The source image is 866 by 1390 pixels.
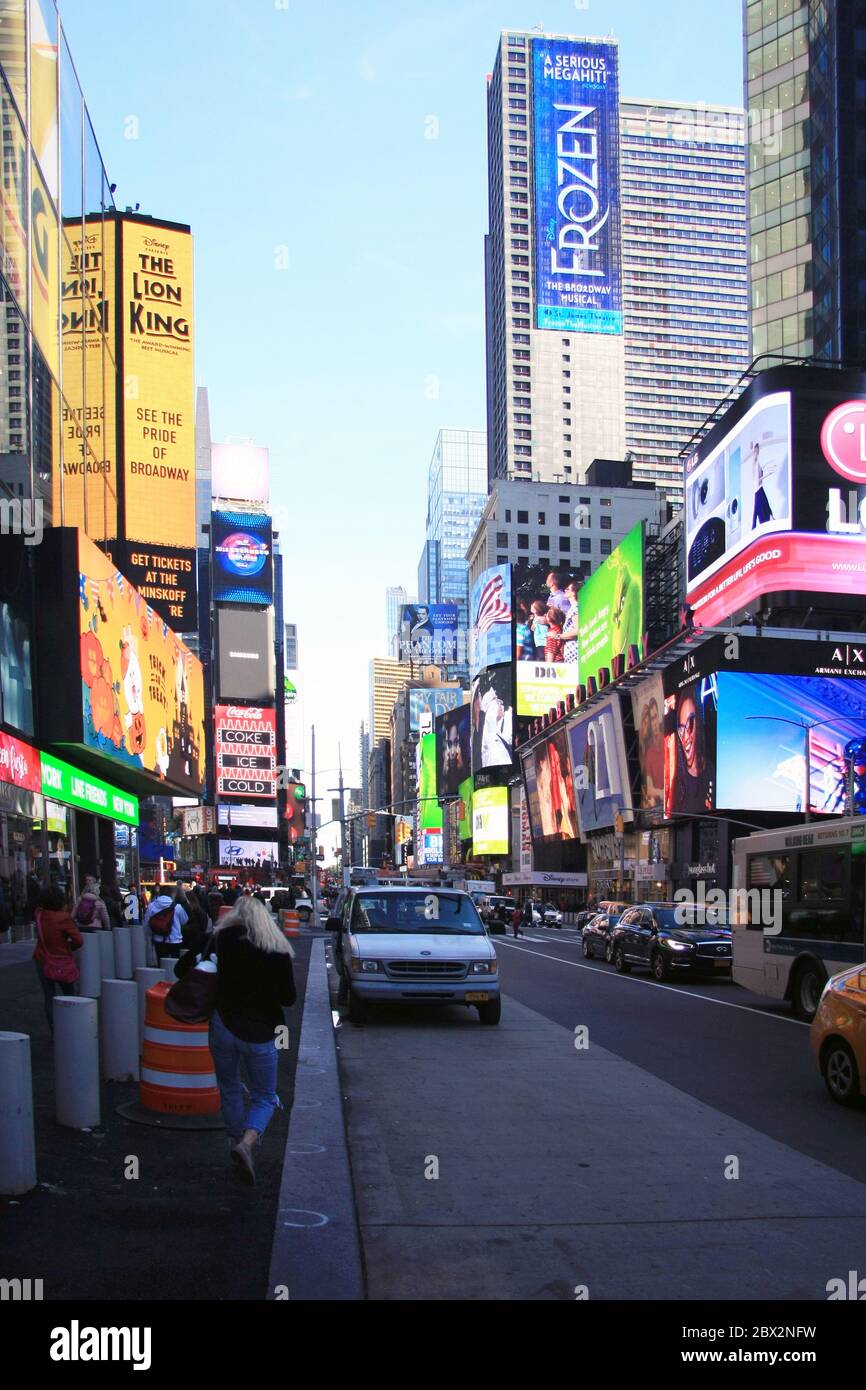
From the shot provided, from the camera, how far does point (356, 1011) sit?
15.0m

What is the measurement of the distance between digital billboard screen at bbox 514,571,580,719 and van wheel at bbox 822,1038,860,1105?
374 feet

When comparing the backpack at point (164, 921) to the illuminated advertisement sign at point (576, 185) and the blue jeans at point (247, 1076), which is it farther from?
the illuminated advertisement sign at point (576, 185)

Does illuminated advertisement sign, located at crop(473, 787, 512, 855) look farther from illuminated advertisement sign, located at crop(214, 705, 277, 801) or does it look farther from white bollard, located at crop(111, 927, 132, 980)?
white bollard, located at crop(111, 927, 132, 980)

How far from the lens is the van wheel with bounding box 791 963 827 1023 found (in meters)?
16.0

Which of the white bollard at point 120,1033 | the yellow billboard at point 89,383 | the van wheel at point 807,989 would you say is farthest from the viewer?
the yellow billboard at point 89,383


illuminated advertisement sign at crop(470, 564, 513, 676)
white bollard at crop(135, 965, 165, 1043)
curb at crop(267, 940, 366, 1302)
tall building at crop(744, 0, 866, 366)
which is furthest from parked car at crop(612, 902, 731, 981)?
illuminated advertisement sign at crop(470, 564, 513, 676)

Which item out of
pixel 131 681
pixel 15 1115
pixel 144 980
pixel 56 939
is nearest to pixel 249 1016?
pixel 15 1115

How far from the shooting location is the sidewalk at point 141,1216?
5367mm

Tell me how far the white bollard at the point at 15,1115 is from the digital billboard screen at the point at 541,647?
11824cm

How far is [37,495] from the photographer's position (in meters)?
30.3

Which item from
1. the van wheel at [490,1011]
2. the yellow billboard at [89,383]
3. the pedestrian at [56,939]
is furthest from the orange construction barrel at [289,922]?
the pedestrian at [56,939]

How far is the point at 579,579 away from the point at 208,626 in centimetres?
3996

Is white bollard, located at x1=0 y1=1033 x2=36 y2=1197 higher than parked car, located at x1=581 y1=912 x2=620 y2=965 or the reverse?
higher

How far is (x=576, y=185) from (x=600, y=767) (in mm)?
133780
